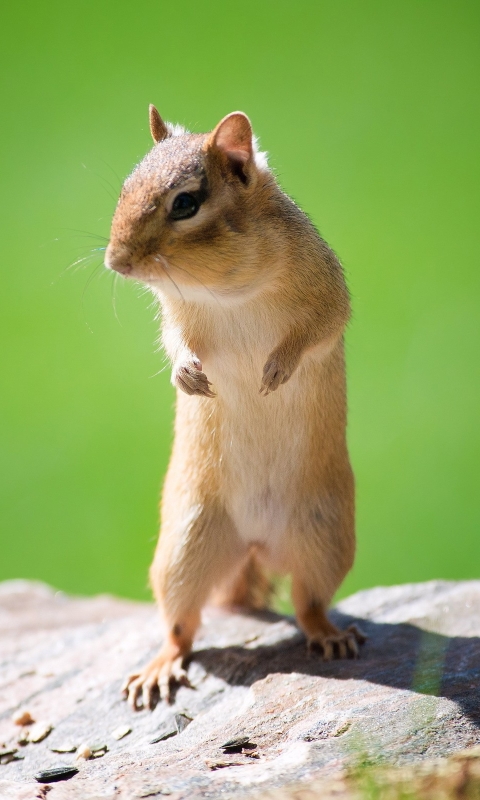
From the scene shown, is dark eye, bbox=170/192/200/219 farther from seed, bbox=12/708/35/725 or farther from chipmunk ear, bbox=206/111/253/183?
seed, bbox=12/708/35/725

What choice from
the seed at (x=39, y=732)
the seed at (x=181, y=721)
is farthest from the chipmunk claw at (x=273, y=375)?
the seed at (x=39, y=732)

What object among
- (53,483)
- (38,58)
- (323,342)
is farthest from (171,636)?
(38,58)

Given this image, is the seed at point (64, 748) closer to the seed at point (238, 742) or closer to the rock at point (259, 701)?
the rock at point (259, 701)

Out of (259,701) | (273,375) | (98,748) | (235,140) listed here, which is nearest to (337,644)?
(259,701)

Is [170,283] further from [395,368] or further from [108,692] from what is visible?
[395,368]

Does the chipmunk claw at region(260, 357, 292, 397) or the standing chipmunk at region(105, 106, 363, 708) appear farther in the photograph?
the chipmunk claw at region(260, 357, 292, 397)

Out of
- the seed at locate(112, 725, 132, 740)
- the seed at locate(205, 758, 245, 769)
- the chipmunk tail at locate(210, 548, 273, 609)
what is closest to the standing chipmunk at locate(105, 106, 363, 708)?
the seed at locate(112, 725, 132, 740)
